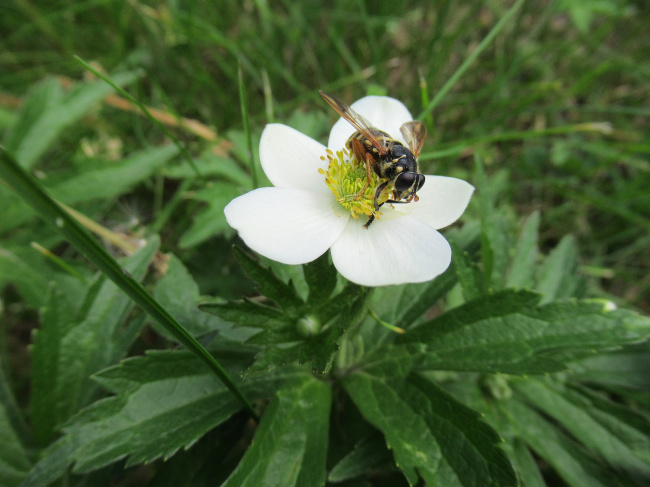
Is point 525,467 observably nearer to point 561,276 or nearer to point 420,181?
point 561,276

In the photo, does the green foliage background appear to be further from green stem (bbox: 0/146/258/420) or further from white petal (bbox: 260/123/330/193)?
white petal (bbox: 260/123/330/193)

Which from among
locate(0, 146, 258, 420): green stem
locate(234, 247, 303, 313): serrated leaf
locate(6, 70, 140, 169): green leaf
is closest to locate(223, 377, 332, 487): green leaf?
locate(0, 146, 258, 420): green stem

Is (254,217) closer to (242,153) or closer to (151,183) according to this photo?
(242,153)

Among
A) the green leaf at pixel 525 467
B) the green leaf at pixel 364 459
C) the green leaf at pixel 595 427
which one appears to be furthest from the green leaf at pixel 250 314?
the green leaf at pixel 595 427

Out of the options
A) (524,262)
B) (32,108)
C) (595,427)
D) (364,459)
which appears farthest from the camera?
(32,108)

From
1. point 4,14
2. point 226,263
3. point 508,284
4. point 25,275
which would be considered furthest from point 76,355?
point 4,14

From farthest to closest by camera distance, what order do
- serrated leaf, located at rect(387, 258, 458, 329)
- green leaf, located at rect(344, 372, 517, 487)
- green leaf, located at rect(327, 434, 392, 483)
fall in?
1. serrated leaf, located at rect(387, 258, 458, 329)
2. green leaf, located at rect(327, 434, 392, 483)
3. green leaf, located at rect(344, 372, 517, 487)

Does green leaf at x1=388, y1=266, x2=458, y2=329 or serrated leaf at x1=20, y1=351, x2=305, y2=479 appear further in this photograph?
green leaf at x1=388, y1=266, x2=458, y2=329

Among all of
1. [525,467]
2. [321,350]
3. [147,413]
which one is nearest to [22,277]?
[147,413]
